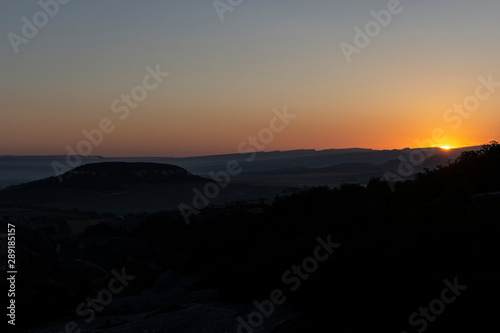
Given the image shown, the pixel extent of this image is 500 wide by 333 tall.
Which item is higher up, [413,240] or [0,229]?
[0,229]

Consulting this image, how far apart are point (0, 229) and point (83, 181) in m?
90.9

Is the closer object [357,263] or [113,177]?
[357,263]

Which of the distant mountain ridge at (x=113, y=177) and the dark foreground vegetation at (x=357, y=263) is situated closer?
the dark foreground vegetation at (x=357, y=263)

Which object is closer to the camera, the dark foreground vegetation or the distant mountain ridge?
the dark foreground vegetation

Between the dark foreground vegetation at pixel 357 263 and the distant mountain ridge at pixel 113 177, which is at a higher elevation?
the distant mountain ridge at pixel 113 177

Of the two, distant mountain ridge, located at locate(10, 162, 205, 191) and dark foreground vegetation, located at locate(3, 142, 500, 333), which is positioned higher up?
distant mountain ridge, located at locate(10, 162, 205, 191)

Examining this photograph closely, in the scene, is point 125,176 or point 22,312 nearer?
point 22,312

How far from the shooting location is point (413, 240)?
522 inches

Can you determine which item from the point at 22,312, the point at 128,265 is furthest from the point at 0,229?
the point at 22,312

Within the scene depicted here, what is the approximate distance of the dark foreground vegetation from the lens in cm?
1092

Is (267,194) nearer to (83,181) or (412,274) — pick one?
(83,181)

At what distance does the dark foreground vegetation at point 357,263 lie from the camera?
10922mm

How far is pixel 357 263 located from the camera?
40.0ft

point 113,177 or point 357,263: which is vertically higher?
point 113,177
